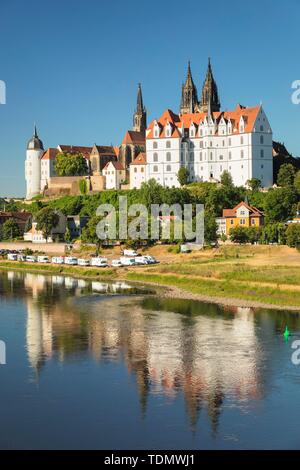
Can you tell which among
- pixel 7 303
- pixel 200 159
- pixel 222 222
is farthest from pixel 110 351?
pixel 200 159

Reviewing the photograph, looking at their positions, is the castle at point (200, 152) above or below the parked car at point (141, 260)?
above

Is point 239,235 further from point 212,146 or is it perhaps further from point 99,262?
point 212,146

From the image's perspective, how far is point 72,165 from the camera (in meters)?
89.4

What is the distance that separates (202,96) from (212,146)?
21.9 meters

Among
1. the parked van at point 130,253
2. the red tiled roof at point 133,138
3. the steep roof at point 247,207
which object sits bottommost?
the parked van at point 130,253

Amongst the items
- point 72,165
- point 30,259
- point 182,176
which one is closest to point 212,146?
point 182,176

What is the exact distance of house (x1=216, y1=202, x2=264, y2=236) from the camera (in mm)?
62344

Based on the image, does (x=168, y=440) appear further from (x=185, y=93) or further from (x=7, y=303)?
(x=185, y=93)

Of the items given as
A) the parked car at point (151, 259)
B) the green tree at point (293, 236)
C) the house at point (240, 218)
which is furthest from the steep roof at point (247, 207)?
the parked car at point (151, 259)

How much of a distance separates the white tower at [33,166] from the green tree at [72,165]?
20.0ft

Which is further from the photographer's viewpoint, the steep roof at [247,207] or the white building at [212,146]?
the white building at [212,146]

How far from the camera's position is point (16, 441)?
19406 millimetres

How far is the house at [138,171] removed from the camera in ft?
251

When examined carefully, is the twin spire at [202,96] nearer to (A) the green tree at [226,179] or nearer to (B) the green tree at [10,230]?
(A) the green tree at [226,179]
